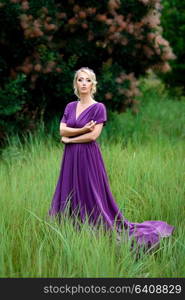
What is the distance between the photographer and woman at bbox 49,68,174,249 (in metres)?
4.23

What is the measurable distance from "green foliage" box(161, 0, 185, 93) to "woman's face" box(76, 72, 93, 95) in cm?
1282

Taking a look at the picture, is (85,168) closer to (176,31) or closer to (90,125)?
→ (90,125)

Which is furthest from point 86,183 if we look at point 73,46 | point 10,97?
point 73,46

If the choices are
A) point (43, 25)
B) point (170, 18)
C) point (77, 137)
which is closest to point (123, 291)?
point (77, 137)

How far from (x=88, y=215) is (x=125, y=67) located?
5858 mm

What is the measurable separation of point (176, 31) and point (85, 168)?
13.5m

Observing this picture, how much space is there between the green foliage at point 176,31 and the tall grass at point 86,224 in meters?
8.47

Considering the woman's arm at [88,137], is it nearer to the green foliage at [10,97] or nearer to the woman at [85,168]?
the woman at [85,168]

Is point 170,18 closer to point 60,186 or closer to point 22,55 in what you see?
point 22,55

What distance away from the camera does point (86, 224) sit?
156 inches

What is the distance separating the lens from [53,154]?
6.80 meters

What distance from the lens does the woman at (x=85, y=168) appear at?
4.23 m

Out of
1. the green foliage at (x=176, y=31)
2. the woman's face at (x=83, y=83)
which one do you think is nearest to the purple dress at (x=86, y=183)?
the woman's face at (x=83, y=83)

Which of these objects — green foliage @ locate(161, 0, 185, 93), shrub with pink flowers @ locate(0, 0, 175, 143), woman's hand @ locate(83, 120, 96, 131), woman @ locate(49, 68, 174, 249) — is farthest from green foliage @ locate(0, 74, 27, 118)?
green foliage @ locate(161, 0, 185, 93)
